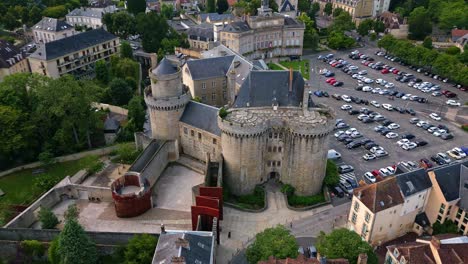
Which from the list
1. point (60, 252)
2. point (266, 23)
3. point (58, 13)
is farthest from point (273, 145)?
point (58, 13)

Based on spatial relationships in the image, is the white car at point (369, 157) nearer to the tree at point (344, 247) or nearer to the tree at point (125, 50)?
the tree at point (344, 247)

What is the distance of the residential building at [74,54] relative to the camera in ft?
338

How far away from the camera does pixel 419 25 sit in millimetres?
140125

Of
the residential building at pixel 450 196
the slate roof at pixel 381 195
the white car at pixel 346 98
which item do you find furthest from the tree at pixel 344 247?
the white car at pixel 346 98

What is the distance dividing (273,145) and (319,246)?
789 inches

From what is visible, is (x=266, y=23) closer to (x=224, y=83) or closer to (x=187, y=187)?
(x=224, y=83)

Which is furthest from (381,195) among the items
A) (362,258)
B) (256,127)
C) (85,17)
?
(85,17)

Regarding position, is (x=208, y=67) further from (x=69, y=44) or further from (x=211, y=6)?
(x=211, y=6)

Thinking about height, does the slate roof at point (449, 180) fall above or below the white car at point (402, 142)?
above

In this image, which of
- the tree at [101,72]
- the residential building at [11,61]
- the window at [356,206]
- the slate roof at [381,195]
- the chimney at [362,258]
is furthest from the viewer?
the tree at [101,72]

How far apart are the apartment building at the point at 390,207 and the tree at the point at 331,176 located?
9740 millimetres

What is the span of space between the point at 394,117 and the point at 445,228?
4058 cm

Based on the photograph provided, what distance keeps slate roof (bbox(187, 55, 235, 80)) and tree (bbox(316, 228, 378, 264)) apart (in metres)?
46.4

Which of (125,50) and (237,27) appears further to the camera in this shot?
(237,27)
